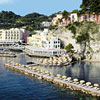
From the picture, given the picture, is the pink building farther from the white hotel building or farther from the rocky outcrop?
the white hotel building

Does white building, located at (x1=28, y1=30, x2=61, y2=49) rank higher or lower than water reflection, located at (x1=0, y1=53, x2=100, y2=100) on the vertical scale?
higher

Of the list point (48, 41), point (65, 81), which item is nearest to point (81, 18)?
point (48, 41)

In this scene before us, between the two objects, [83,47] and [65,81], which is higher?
[83,47]

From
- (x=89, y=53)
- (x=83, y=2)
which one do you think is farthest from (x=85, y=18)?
(x=89, y=53)

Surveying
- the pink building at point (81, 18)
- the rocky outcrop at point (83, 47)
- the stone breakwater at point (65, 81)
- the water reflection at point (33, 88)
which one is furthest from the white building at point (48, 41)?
the water reflection at point (33, 88)

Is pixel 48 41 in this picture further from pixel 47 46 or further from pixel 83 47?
pixel 83 47

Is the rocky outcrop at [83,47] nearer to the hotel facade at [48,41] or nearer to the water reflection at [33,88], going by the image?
the hotel facade at [48,41]

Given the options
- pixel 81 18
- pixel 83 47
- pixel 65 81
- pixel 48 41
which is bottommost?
pixel 65 81

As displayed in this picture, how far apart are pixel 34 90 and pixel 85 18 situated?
86738mm

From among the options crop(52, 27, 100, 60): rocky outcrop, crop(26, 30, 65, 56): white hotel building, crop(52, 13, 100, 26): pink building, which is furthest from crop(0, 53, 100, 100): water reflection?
crop(52, 13, 100, 26): pink building

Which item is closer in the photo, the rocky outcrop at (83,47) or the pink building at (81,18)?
the rocky outcrop at (83,47)

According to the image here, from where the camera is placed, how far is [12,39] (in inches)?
7746

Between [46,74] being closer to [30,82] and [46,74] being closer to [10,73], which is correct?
[30,82]

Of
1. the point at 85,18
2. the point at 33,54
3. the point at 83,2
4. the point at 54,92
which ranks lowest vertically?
the point at 54,92
